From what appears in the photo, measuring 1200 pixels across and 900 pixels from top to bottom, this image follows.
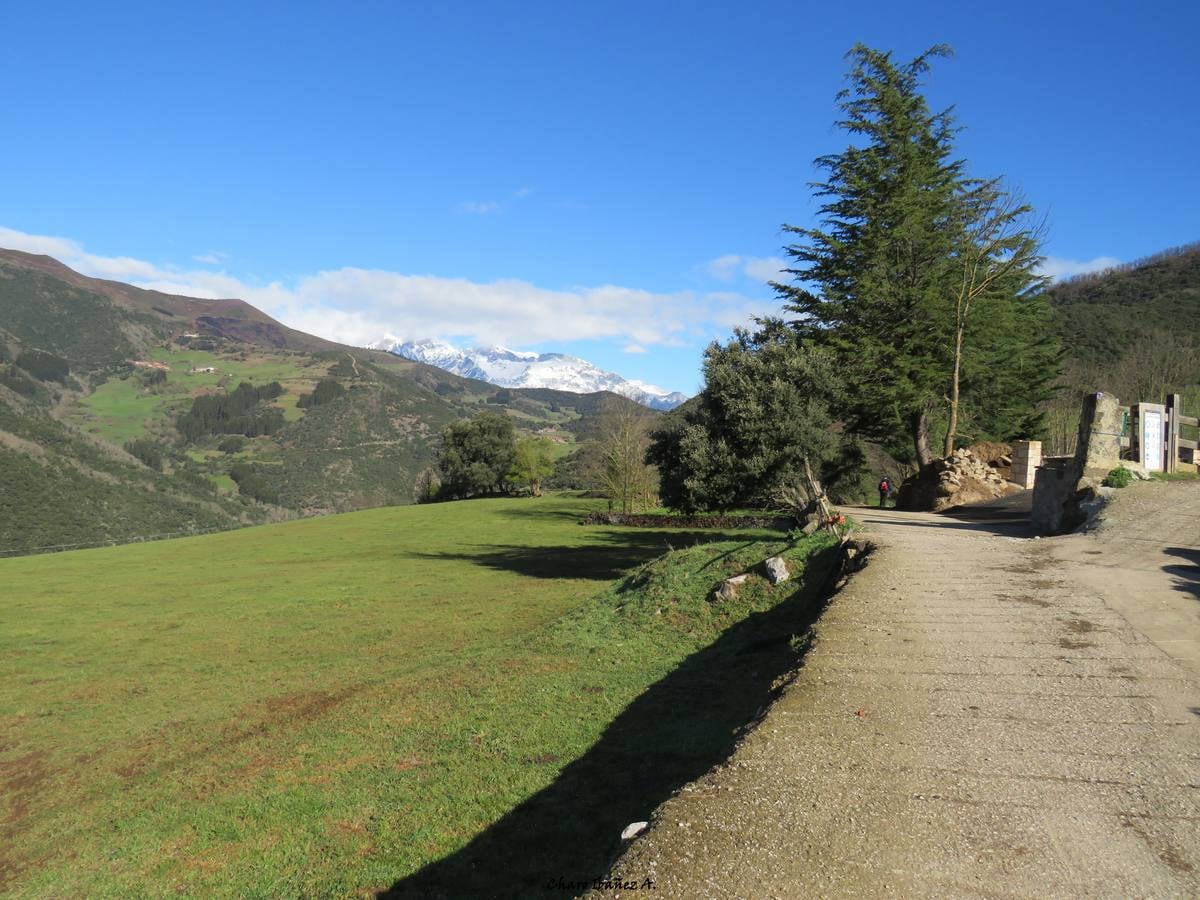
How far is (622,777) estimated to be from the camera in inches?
316

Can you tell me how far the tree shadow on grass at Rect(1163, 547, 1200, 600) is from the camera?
9.99m

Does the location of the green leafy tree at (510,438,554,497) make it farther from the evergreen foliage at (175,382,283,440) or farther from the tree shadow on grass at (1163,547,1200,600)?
the evergreen foliage at (175,382,283,440)

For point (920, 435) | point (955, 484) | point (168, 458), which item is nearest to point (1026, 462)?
point (955, 484)

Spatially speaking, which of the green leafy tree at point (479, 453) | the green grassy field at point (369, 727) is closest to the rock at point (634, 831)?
the green grassy field at point (369, 727)

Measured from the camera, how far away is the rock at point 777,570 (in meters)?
14.3

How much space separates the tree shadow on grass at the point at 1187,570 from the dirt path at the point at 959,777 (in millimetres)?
1898

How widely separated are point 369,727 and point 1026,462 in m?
25.4

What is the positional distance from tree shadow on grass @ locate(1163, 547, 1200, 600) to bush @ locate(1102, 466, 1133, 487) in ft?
14.0

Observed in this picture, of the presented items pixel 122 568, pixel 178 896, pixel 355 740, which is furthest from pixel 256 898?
pixel 122 568

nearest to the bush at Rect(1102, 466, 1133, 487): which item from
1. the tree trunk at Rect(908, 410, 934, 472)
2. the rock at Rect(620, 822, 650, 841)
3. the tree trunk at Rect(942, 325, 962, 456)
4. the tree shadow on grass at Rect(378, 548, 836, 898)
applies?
the tree shadow on grass at Rect(378, 548, 836, 898)

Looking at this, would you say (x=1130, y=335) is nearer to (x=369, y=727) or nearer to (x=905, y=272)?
(x=905, y=272)

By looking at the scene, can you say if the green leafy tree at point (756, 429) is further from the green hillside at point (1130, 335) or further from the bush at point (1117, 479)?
the green hillside at point (1130, 335)

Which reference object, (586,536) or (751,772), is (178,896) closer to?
(751,772)

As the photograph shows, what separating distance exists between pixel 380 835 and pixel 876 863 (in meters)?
5.10
